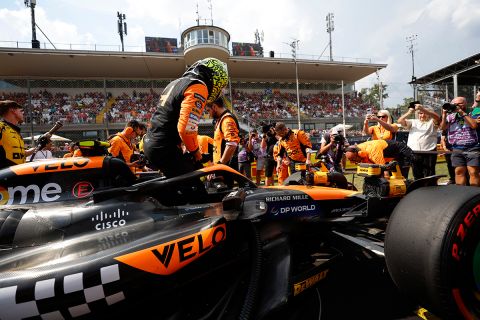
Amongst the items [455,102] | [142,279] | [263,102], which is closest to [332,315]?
[142,279]

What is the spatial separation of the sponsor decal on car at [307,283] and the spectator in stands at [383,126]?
3.26 m

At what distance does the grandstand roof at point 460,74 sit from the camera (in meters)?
22.8

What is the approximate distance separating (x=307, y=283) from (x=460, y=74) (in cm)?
2962

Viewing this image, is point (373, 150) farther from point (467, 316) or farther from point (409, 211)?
point (467, 316)

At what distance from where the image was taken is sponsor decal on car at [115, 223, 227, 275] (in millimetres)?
1342

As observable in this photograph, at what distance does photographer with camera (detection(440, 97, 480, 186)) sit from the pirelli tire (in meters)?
3.25

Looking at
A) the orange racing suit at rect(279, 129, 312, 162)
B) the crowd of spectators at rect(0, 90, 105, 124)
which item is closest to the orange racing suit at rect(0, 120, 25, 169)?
the orange racing suit at rect(279, 129, 312, 162)

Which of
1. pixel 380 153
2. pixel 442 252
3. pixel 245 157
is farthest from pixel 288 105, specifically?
pixel 442 252

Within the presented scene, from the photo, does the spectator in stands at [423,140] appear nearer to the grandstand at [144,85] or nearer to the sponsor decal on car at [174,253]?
the sponsor decal on car at [174,253]

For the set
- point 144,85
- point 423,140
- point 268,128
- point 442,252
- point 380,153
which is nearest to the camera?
point 442,252

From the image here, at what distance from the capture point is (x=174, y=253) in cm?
141

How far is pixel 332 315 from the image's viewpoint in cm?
186

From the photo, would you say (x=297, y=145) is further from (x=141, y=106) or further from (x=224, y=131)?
(x=141, y=106)

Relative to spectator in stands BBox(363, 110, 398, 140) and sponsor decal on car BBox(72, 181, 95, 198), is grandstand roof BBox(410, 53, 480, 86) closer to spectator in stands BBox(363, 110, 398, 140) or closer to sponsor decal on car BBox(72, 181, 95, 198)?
spectator in stands BBox(363, 110, 398, 140)
